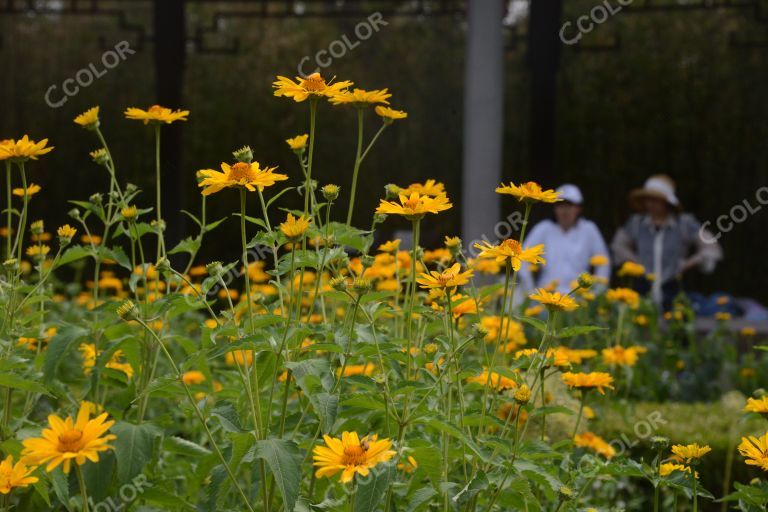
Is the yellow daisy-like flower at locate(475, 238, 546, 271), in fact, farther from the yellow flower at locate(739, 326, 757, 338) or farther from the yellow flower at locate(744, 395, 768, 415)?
the yellow flower at locate(739, 326, 757, 338)

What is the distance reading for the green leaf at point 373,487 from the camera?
1.19 meters

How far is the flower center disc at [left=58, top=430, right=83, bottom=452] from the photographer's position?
1.04 meters

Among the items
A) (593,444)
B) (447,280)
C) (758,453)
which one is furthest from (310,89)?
(593,444)

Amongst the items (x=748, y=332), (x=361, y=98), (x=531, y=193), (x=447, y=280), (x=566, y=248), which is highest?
(x=361, y=98)

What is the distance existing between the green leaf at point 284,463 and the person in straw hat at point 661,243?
4.31 metres

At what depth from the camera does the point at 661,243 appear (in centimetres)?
542

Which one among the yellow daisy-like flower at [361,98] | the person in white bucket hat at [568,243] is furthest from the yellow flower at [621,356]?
the person in white bucket hat at [568,243]

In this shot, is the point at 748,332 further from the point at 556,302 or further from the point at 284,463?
the point at 284,463

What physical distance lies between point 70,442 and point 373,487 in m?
0.37

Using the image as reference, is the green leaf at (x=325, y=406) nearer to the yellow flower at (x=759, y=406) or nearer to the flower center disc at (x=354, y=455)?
the flower center disc at (x=354, y=455)

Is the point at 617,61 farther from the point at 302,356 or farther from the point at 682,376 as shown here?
the point at 302,356

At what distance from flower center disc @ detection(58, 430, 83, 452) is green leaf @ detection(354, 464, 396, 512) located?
0.35 m

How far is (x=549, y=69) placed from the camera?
19.8 ft

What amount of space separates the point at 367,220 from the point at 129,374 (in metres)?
7.23
